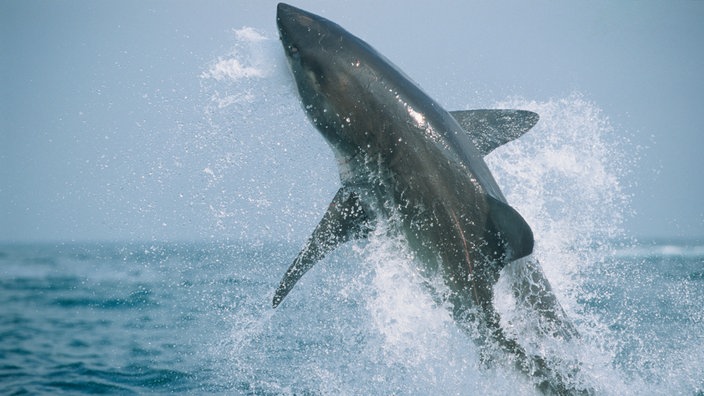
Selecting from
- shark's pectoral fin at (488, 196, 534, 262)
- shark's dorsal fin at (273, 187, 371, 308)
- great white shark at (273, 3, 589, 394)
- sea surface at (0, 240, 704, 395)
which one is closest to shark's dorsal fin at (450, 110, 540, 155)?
great white shark at (273, 3, 589, 394)

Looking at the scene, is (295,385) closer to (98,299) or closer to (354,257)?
(354,257)

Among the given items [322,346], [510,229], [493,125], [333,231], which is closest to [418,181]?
[510,229]

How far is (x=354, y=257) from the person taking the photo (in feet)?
17.6

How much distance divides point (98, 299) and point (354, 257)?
20.8 m

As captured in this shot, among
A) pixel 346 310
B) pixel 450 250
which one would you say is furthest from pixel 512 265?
pixel 346 310

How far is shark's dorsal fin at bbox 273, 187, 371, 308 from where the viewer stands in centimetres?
490

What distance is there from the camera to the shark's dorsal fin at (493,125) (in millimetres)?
5219

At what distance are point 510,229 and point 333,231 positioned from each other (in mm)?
1614

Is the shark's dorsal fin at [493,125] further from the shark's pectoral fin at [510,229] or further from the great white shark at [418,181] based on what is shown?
the shark's pectoral fin at [510,229]

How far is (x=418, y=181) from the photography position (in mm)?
4340

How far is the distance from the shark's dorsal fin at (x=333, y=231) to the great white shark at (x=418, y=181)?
13 mm

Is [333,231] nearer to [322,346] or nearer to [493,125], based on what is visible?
[493,125]

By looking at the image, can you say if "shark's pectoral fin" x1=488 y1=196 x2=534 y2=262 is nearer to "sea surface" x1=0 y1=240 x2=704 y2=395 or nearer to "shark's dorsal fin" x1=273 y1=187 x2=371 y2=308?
"sea surface" x1=0 y1=240 x2=704 y2=395

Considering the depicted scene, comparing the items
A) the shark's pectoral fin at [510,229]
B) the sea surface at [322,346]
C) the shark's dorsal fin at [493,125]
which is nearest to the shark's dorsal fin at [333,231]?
the sea surface at [322,346]
